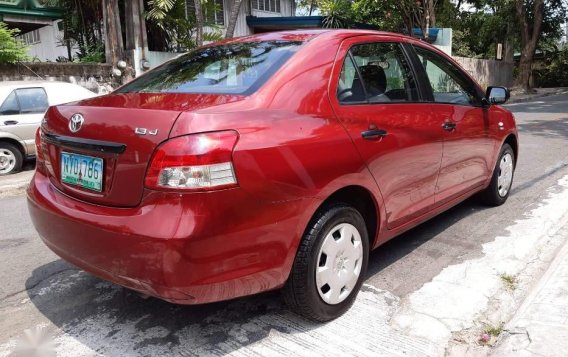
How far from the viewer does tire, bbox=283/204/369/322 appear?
9.05 feet

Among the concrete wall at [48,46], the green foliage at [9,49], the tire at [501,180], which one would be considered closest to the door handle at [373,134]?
the tire at [501,180]

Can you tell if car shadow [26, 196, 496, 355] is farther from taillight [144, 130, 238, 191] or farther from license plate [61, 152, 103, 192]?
taillight [144, 130, 238, 191]

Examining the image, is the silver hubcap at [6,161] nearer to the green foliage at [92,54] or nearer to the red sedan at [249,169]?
the green foliage at [92,54]

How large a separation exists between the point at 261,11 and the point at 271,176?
21.3m

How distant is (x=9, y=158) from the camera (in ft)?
27.2

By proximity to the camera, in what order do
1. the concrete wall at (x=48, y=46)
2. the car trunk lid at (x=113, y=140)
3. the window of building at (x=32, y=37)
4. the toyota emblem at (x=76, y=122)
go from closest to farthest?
1. the car trunk lid at (x=113, y=140)
2. the toyota emblem at (x=76, y=122)
3. the concrete wall at (x=48, y=46)
4. the window of building at (x=32, y=37)

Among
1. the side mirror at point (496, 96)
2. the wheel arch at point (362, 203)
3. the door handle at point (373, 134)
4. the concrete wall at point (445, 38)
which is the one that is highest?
the concrete wall at point (445, 38)

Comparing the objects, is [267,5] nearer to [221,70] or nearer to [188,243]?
[221,70]

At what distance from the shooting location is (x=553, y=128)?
472 inches

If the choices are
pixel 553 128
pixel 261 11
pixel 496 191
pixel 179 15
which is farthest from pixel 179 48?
pixel 496 191

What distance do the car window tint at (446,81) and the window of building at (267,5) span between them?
1887 cm

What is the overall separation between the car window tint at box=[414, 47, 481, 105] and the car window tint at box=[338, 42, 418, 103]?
1.01ft

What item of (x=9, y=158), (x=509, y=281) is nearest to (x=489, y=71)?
(x=9, y=158)

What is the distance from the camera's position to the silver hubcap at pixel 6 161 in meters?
8.24
